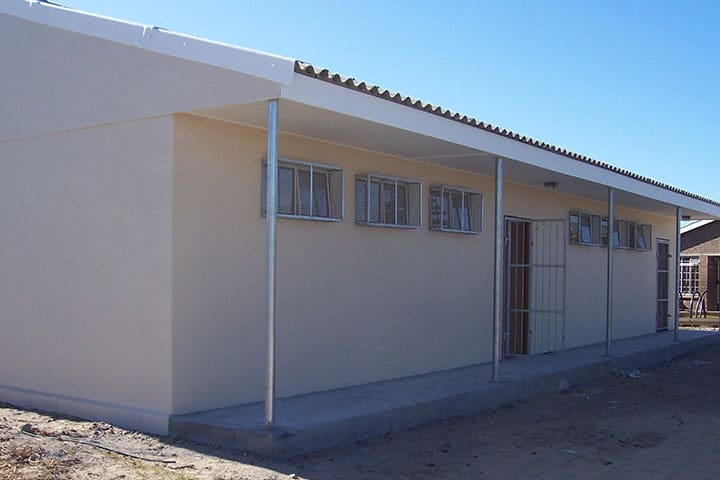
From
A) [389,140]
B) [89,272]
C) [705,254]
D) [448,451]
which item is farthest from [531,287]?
[705,254]

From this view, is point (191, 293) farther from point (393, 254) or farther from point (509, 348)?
point (509, 348)

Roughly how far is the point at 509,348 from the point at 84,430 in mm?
7055

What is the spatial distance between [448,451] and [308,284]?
7.73 feet

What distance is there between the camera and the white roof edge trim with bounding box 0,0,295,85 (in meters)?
6.18

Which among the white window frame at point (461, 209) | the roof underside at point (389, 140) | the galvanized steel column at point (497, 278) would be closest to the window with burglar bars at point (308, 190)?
the roof underside at point (389, 140)

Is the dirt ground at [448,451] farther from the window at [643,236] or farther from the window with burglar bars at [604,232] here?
the window at [643,236]

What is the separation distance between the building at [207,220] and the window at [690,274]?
23.7 m

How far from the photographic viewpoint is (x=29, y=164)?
845cm

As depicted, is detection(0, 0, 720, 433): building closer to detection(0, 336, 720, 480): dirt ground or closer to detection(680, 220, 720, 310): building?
detection(0, 336, 720, 480): dirt ground

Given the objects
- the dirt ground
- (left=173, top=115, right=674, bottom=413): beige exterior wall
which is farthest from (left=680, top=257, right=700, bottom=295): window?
the dirt ground

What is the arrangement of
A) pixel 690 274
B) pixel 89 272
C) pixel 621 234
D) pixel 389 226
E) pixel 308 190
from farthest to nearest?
1. pixel 690 274
2. pixel 621 234
3. pixel 389 226
4. pixel 308 190
5. pixel 89 272

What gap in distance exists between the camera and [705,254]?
30.8m

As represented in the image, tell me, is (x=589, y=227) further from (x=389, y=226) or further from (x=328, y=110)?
(x=328, y=110)

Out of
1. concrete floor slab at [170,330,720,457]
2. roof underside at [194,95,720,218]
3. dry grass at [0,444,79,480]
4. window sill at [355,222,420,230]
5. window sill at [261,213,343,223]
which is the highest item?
roof underside at [194,95,720,218]
